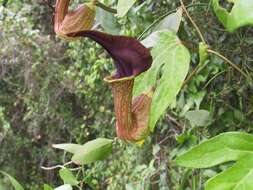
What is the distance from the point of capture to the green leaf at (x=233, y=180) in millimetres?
483

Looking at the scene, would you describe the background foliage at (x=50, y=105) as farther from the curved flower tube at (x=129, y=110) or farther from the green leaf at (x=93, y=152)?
the curved flower tube at (x=129, y=110)

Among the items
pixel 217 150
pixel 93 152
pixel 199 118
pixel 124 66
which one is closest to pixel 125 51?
pixel 124 66

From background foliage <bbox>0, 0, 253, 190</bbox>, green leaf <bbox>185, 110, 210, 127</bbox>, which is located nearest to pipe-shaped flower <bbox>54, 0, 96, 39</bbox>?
green leaf <bbox>185, 110, 210, 127</bbox>

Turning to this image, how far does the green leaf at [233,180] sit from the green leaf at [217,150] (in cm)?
2

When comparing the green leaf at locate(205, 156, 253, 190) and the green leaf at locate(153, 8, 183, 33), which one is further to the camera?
the green leaf at locate(153, 8, 183, 33)

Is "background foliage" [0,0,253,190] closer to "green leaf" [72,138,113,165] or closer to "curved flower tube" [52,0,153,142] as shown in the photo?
"green leaf" [72,138,113,165]

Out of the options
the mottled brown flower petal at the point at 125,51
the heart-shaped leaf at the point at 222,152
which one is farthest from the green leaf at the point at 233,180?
the mottled brown flower petal at the point at 125,51

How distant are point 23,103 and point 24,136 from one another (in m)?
0.24

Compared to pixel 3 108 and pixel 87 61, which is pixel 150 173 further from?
pixel 3 108

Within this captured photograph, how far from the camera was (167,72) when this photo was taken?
54 cm

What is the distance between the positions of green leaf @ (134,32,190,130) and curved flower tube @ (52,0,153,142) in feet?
0.04

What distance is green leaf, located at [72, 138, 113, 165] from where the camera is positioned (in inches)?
30.6

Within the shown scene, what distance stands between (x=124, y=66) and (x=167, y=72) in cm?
5

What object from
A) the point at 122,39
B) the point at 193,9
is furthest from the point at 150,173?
the point at 122,39
